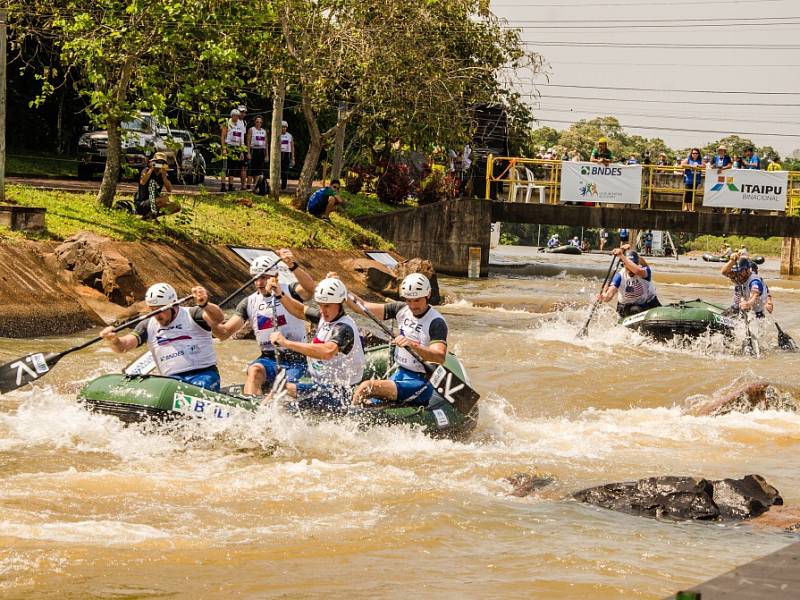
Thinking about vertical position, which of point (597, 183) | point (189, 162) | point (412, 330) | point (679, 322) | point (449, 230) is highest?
point (597, 183)

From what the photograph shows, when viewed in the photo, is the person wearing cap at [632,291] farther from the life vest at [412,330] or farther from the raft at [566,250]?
the raft at [566,250]

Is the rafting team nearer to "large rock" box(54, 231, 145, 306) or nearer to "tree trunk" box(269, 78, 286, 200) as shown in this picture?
"large rock" box(54, 231, 145, 306)

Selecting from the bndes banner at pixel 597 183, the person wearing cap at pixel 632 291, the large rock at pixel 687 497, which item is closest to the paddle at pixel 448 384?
the large rock at pixel 687 497

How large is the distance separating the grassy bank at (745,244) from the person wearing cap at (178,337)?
60.4 metres

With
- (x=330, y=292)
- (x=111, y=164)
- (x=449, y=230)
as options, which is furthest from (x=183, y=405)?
(x=449, y=230)

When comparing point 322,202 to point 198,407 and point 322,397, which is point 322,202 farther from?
point 198,407

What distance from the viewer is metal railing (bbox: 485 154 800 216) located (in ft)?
110

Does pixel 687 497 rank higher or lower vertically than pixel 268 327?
lower

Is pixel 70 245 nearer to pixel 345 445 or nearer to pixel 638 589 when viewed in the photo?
pixel 345 445

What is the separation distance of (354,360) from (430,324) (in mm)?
800

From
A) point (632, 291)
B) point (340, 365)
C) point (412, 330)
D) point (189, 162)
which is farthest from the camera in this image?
point (189, 162)

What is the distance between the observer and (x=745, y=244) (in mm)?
70562

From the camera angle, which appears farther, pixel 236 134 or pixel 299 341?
pixel 236 134

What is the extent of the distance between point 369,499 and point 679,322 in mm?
10582
